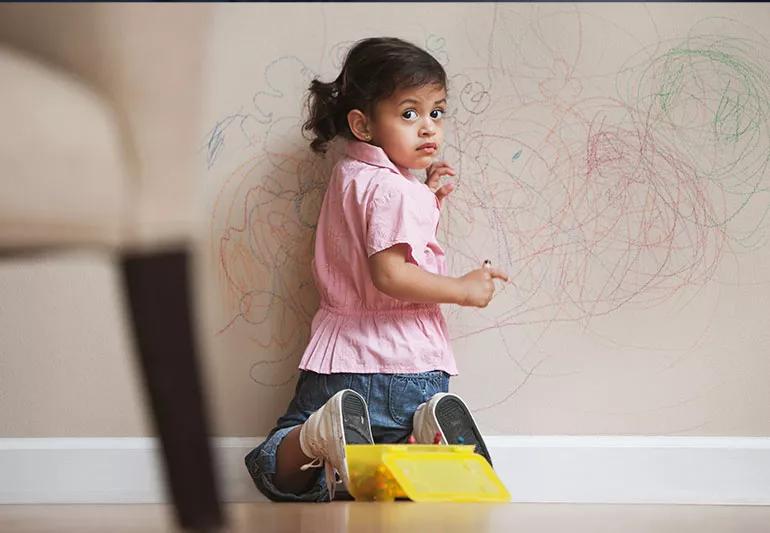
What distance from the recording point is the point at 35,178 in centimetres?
69

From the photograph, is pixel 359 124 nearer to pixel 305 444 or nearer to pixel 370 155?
pixel 370 155

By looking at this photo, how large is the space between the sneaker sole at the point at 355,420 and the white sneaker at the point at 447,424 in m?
0.09

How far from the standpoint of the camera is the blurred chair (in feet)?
2.29

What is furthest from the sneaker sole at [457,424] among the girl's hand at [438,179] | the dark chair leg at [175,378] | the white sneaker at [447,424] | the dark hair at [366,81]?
the dark chair leg at [175,378]

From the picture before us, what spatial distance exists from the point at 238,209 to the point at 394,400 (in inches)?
18.4

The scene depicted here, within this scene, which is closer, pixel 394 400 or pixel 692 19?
pixel 394 400

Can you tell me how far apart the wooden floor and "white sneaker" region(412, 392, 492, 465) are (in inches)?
5.1

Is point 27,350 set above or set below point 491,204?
below

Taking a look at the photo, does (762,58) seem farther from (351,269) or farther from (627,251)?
(351,269)

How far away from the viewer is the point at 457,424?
1.61 meters

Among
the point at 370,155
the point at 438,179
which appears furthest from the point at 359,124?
the point at 438,179

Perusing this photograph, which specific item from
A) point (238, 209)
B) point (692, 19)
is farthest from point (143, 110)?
point (692, 19)

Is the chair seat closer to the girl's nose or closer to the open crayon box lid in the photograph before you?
the open crayon box lid

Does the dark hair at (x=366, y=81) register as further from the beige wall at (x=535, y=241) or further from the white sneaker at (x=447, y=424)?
the white sneaker at (x=447, y=424)
